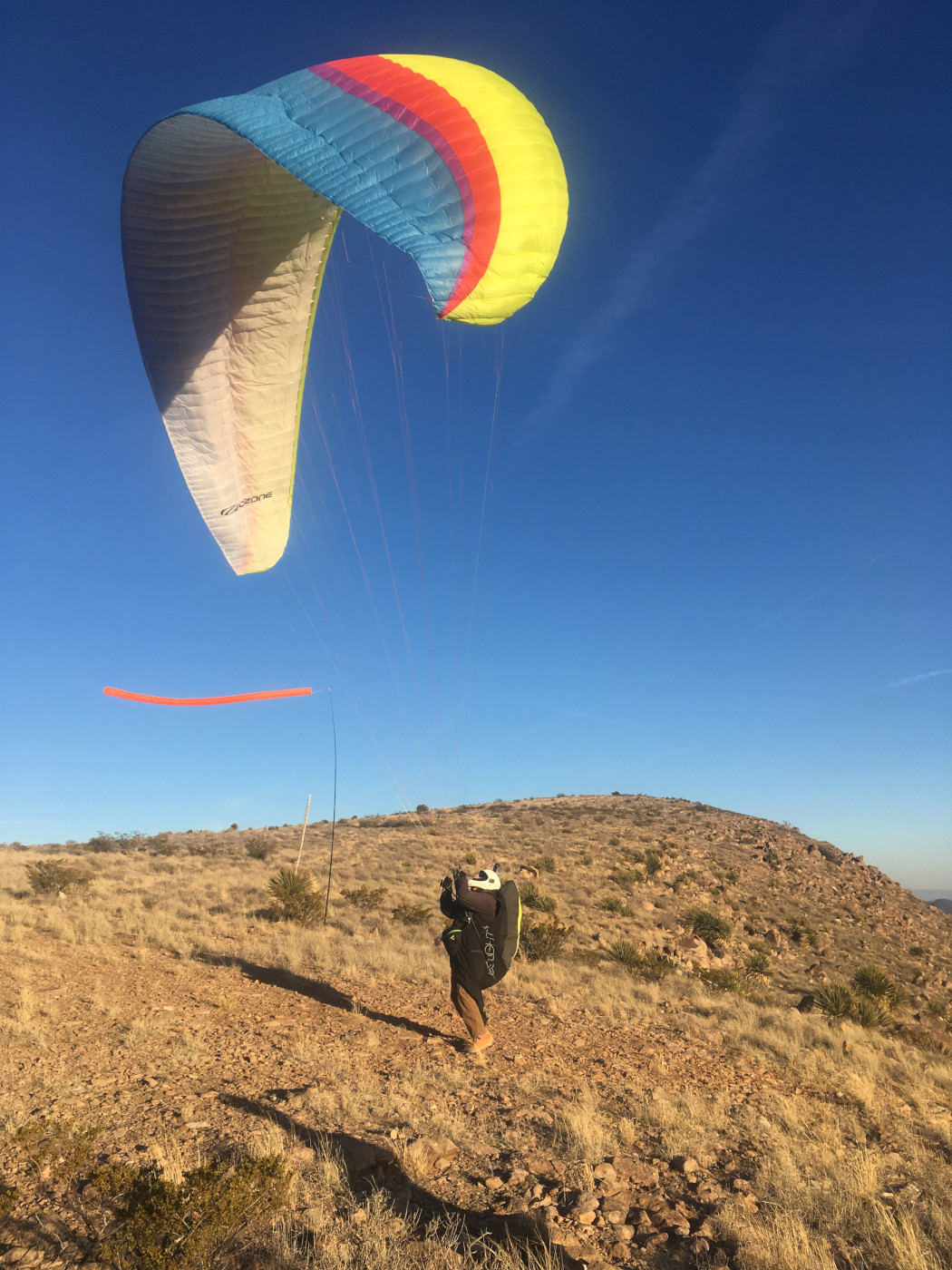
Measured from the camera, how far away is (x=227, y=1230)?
3393mm

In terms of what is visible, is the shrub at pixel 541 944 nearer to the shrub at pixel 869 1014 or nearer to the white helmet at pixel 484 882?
the shrub at pixel 869 1014

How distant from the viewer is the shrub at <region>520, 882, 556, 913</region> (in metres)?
17.5

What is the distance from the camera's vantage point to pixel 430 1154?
466 cm

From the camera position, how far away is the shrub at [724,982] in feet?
39.4

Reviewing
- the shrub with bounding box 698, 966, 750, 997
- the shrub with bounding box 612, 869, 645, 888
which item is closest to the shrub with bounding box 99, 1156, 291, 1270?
the shrub with bounding box 698, 966, 750, 997

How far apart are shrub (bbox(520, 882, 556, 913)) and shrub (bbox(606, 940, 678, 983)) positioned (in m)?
3.03

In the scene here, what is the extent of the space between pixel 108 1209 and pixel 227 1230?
0.90 meters

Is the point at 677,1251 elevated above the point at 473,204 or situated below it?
below

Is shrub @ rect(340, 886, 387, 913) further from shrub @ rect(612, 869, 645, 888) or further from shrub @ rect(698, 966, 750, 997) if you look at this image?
shrub @ rect(612, 869, 645, 888)

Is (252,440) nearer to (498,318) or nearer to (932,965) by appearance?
(498,318)

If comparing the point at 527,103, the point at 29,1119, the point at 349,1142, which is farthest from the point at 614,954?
the point at 527,103

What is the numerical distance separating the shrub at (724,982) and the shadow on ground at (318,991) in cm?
678

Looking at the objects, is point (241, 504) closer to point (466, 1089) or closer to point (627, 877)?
point (466, 1089)

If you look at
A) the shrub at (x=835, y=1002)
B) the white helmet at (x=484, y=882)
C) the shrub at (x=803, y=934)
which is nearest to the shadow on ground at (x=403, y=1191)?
the white helmet at (x=484, y=882)
